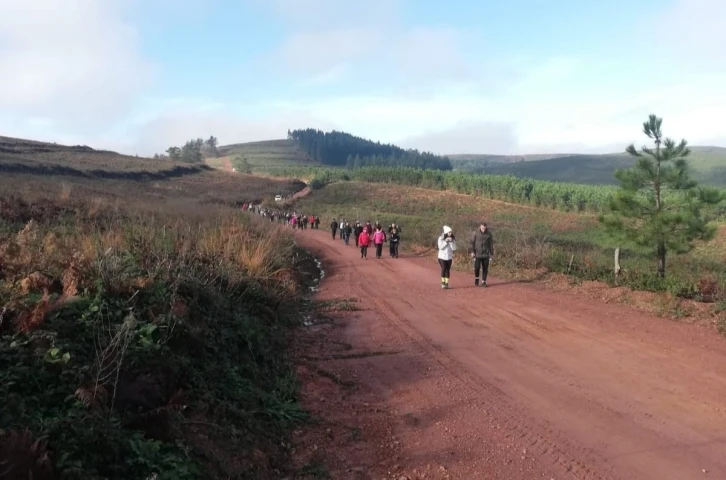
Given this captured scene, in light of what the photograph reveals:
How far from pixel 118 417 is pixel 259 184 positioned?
84980 millimetres

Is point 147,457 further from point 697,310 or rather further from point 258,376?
point 697,310

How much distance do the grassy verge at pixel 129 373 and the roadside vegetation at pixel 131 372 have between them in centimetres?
1

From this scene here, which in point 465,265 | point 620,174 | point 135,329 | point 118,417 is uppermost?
point 620,174

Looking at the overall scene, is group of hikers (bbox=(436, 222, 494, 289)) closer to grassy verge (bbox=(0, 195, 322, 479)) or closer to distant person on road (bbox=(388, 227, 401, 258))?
grassy verge (bbox=(0, 195, 322, 479))

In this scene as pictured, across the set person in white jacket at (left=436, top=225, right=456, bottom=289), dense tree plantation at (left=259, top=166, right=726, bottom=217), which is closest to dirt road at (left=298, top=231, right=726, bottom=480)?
person in white jacket at (left=436, top=225, right=456, bottom=289)

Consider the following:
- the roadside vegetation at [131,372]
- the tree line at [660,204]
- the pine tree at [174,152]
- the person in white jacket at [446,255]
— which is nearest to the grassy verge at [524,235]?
the tree line at [660,204]

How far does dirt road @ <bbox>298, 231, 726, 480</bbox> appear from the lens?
15.6 feet

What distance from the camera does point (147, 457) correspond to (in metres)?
3.63

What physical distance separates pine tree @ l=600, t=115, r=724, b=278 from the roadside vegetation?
11.0 m

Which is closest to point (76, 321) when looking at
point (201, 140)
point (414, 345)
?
point (414, 345)

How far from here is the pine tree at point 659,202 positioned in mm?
13959

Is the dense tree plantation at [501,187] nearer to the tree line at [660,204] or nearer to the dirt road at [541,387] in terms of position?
the tree line at [660,204]

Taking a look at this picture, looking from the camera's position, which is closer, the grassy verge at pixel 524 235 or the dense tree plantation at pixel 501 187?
the grassy verge at pixel 524 235

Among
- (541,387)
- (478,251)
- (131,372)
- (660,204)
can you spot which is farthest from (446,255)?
(131,372)
